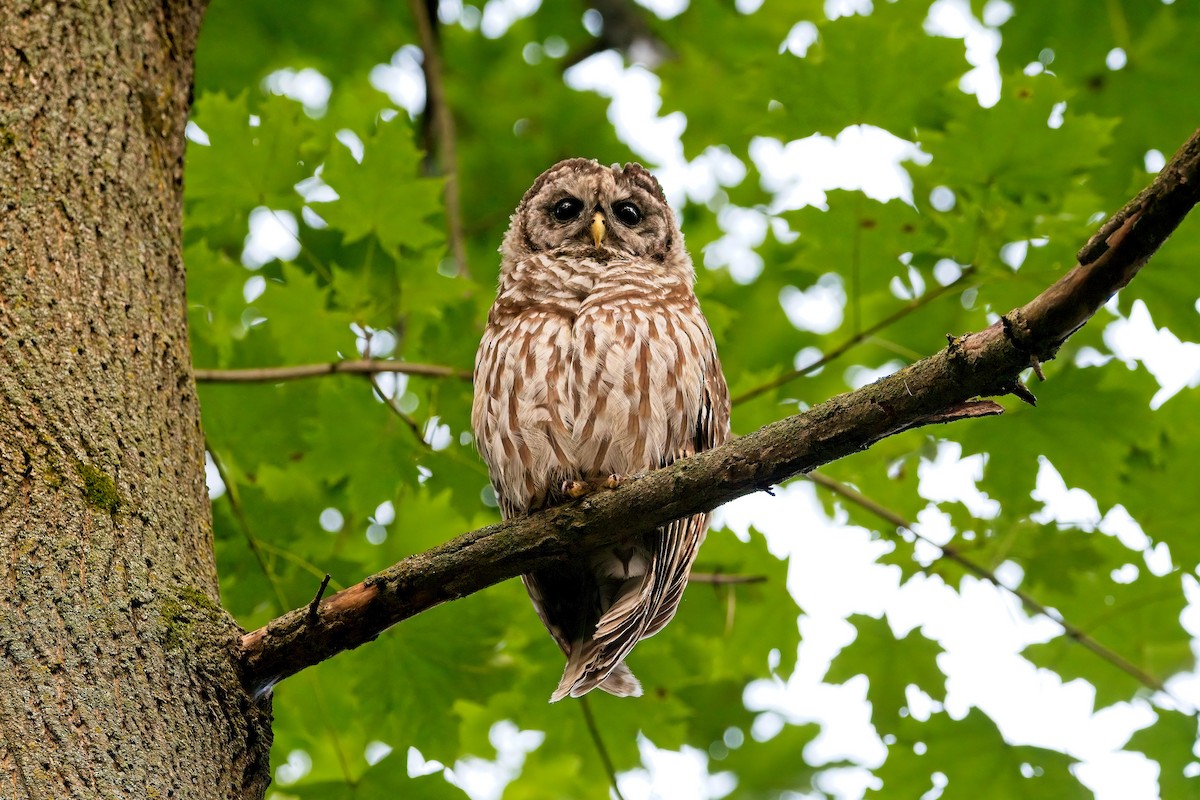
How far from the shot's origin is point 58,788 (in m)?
1.92

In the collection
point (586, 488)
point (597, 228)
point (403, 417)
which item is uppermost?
point (597, 228)

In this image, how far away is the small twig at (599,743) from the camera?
3.67 m

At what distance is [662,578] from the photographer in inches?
130

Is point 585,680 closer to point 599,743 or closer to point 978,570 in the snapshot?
point 599,743

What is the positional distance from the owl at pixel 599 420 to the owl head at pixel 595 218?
386 mm

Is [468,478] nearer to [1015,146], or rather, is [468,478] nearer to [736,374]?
[736,374]

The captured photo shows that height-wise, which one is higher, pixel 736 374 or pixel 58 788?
pixel 736 374

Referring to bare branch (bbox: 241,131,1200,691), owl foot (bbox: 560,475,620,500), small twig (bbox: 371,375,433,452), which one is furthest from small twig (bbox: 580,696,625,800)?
bare branch (bbox: 241,131,1200,691)

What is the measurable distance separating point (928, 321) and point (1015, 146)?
42.0 inches

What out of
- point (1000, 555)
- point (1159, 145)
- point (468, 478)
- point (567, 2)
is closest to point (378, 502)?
point (468, 478)

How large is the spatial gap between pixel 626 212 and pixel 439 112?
148 centimetres

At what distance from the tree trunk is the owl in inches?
38.6

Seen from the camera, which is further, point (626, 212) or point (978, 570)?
point (626, 212)

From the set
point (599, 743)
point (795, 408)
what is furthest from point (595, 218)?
point (599, 743)
